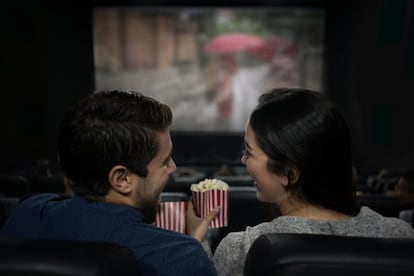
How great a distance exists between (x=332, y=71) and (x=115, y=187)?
353 inches

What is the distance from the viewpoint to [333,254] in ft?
2.29

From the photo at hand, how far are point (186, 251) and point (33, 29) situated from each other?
7.53 metres

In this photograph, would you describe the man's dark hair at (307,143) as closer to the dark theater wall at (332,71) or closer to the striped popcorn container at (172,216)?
the striped popcorn container at (172,216)

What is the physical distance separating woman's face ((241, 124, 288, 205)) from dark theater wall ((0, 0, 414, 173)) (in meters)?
5.74

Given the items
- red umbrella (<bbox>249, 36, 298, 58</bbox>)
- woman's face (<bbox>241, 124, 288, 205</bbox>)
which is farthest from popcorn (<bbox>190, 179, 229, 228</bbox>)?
red umbrella (<bbox>249, 36, 298, 58</bbox>)

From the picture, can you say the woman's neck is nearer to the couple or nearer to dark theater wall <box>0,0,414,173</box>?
the couple

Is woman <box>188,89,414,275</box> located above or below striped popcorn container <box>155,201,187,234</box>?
above

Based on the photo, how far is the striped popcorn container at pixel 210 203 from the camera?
1.59 m

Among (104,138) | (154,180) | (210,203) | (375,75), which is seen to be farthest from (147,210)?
(375,75)

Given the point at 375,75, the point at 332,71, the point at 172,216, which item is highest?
the point at 172,216

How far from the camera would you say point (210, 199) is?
1.61m

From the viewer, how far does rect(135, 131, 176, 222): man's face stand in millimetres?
1016

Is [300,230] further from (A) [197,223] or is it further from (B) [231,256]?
(A) [197,223]

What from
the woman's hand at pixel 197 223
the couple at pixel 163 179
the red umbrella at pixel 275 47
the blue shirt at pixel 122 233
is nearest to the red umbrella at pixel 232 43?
the red umbrella at pixel 275 47
